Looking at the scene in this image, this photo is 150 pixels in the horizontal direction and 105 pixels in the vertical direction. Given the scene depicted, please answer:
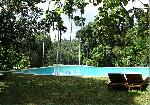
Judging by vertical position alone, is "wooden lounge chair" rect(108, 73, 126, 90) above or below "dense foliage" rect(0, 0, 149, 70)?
below

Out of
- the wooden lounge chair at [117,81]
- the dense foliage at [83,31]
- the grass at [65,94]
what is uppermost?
the dense foliage at [83,31]

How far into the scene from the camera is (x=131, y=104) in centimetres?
1570

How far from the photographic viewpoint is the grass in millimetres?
16250

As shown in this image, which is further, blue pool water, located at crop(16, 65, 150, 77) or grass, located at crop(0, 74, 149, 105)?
blue pool water, located at crop(16, 65, 150, 77)

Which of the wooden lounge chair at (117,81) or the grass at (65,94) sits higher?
the wooden lounge chair at (117,81)

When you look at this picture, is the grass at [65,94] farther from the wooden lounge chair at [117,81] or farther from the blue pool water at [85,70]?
the blue pool water at [85,70]

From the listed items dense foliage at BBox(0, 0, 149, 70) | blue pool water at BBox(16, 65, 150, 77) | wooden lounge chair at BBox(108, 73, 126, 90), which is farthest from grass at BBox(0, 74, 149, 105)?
blue pool water at BBox(16, 65, 150, 77)

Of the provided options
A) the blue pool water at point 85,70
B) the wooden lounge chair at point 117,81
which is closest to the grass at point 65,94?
the wooden lounge chair at point 117,81

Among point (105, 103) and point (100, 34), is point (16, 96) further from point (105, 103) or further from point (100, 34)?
point (100, 34)

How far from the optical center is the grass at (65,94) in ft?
53.3

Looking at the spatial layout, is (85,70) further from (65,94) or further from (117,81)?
(65,94)

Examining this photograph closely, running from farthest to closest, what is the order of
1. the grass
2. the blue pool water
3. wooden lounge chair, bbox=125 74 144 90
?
the blue pool water → wooden lounge chair, bbox=125 74 144 90 → the grass

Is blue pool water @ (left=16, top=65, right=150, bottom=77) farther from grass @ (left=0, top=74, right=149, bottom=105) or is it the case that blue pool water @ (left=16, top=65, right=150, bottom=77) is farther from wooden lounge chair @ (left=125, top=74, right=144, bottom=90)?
grass @ (left=0, top=74, right=149, bottom=105)

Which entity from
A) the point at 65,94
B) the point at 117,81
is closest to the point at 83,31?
the point at 65,94
